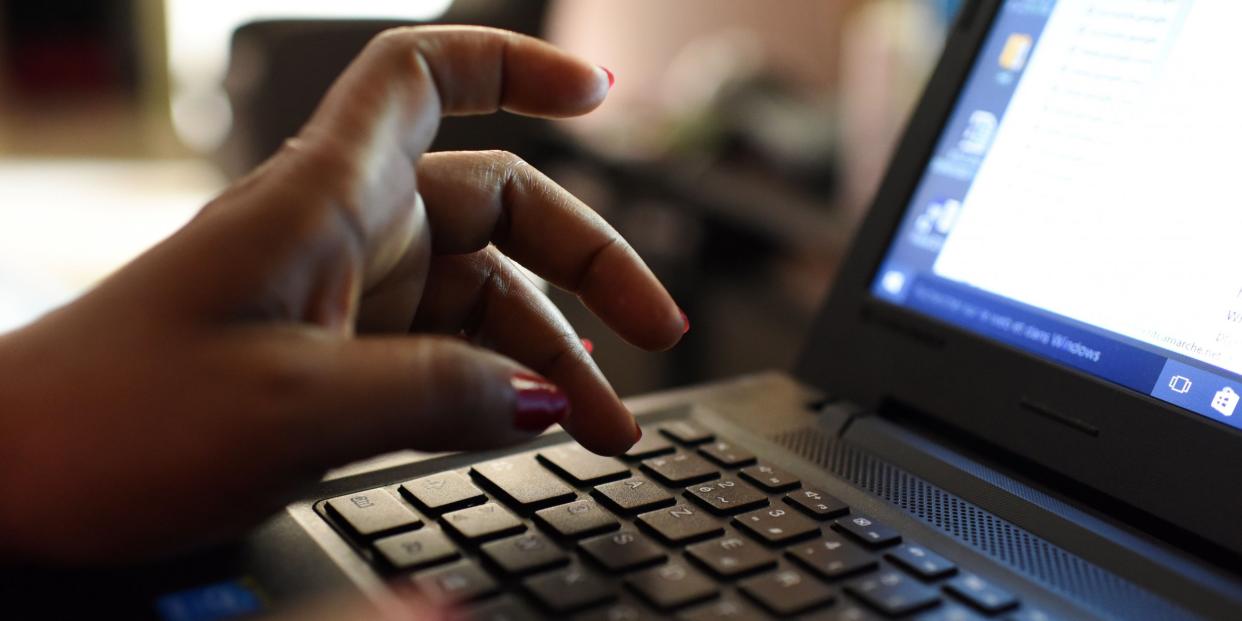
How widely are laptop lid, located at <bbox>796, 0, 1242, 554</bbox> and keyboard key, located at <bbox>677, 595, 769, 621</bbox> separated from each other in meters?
0.20

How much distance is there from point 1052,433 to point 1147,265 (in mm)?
89

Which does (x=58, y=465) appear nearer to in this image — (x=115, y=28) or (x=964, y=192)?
(x=964, y=192)

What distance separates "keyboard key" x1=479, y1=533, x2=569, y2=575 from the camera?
1.34 ft

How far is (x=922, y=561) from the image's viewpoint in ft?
1.42

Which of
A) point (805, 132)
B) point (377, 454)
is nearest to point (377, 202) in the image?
point (377, 454)

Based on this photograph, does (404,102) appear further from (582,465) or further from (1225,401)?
(1225,401)

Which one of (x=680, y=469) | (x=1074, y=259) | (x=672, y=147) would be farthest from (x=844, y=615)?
(x=672, y=147)

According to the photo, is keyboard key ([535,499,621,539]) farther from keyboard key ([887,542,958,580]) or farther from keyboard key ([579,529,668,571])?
keyboard key ([887,542,958,580])

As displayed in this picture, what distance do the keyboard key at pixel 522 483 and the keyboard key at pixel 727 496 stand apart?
6cm

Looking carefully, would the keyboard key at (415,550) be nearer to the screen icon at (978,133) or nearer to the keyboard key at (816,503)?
the keyboard key at (816,503)

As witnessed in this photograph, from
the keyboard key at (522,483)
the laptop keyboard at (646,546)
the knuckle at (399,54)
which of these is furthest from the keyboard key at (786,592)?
the knuckle at (399,54)

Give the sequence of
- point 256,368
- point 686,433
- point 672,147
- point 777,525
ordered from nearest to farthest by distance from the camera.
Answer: point 256,368 → point 777,525 → point 686,433 → point 672,147

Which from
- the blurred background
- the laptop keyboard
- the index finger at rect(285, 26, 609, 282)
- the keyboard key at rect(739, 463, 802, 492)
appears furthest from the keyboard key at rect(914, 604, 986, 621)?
the blurred background

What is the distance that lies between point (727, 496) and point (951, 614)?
113mm
